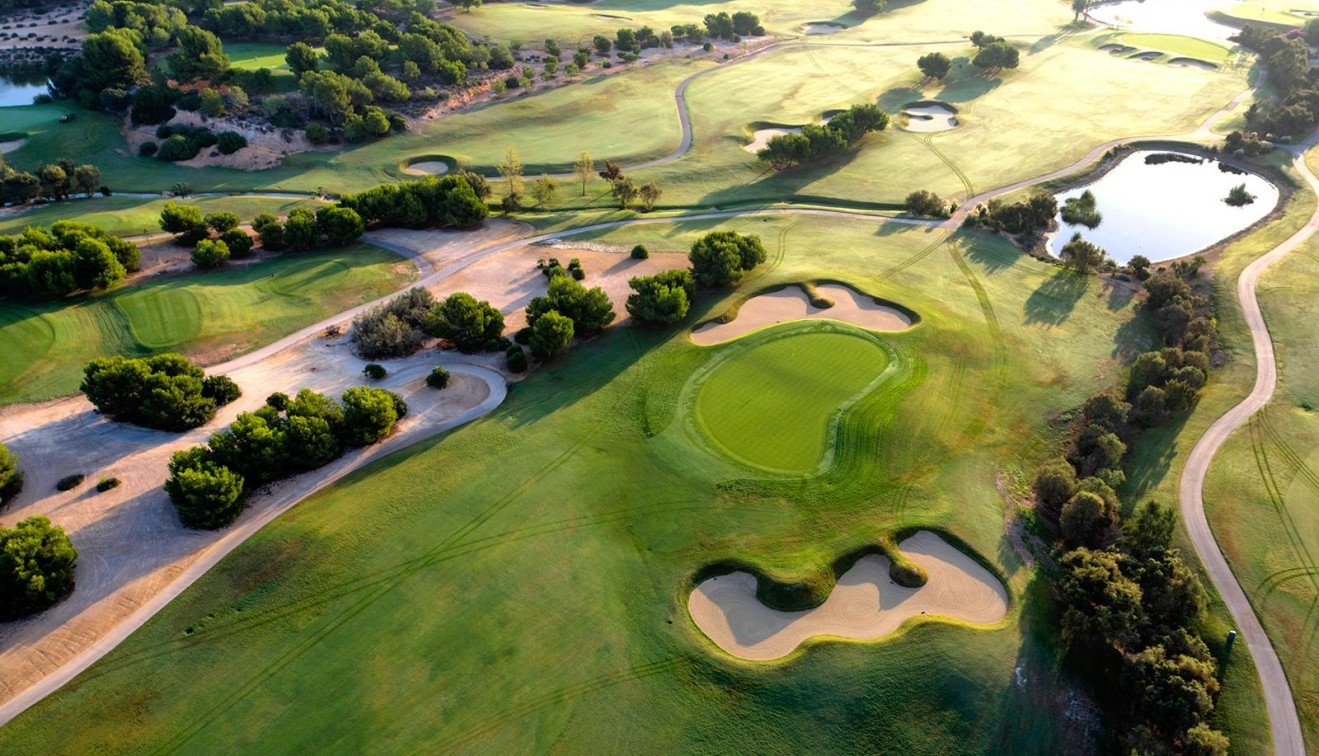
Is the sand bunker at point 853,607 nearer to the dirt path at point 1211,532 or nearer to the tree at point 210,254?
the dirt path at point 1211,532

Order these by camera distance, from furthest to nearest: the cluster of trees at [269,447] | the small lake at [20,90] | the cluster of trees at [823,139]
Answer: the small lake at [20,90], the cluster of trees at [823,139], the cluster of trees at [269,447]

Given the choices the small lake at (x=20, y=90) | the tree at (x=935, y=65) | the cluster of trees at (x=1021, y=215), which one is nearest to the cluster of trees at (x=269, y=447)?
the cluster of trees at (x=1021, y=215)

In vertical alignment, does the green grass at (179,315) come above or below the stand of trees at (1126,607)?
above

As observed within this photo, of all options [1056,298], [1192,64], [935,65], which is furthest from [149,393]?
[1192,64]

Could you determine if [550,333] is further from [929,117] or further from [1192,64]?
[1192,64]

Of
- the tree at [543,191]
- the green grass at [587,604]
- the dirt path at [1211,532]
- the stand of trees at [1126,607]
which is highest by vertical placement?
the tree at [543,191]

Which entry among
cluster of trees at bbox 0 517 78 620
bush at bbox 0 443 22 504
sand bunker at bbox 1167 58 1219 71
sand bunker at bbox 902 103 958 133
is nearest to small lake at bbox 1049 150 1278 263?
sand bunker at bbox 902 103 958 133

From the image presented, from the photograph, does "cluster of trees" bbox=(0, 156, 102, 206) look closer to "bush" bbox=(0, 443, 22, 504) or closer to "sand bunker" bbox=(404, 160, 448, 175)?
"sand bunker" bbox=(404, 160, 448, 175)

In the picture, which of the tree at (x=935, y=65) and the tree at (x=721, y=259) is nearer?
the tree at (x=721, y=259)
